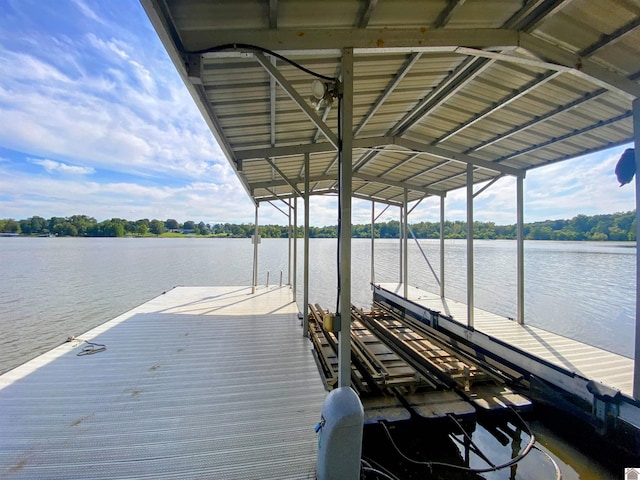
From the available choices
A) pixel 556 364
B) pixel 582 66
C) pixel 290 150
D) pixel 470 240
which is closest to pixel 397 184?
pixel 470 240

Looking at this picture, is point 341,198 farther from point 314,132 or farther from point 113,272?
point 113,272

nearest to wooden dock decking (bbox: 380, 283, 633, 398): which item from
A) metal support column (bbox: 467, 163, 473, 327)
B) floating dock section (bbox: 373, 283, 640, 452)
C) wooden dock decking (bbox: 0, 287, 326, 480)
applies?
floating dock section (bbox: 373, 283, 640, 452)

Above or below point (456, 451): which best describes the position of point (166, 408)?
above

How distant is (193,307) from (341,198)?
16.1ft

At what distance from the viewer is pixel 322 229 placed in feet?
133

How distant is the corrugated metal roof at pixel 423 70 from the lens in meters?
1.98

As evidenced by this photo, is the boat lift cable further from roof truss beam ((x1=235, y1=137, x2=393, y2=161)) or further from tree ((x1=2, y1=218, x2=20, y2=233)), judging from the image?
tree ((x1=2, y1=218, x2=20, y2=233))

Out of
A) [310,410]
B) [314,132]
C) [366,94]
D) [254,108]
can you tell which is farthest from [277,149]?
[310,410]

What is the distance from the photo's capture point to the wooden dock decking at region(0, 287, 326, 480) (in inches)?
73.4

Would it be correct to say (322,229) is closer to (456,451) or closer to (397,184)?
(397,184)

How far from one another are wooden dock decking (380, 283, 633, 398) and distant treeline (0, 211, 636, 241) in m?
8.10

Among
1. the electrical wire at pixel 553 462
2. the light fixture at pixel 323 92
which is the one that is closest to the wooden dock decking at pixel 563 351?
the electrical wire at pixel 553 462

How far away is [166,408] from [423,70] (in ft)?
12.4

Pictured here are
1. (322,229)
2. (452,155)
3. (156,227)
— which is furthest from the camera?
(156,227)
